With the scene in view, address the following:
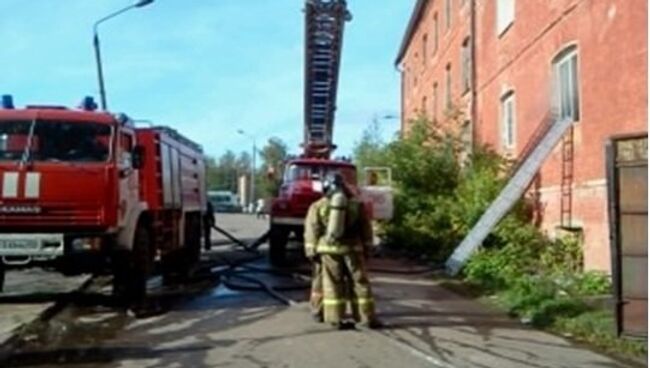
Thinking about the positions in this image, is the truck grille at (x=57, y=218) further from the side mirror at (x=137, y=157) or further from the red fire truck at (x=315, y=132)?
the red fire truck at (x=315, y=132)

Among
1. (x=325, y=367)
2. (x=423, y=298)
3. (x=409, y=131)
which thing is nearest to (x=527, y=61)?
(x=409, y=131)

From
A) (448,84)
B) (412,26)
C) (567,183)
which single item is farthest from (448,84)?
(567,183)

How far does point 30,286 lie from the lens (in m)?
13.9

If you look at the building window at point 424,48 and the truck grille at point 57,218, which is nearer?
the truck grille at point 57,218

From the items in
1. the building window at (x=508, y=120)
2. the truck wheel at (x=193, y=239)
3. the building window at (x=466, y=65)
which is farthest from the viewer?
the building window at (x=466, y=65)

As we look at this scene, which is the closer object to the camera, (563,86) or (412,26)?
(563,86)

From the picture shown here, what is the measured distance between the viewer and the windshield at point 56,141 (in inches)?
433

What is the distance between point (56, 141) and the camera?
11.2 m

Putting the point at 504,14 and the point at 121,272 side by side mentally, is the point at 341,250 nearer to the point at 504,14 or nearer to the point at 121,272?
the point at 121,272

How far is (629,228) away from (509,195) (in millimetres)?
8097

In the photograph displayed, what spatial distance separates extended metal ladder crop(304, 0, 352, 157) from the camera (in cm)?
2145

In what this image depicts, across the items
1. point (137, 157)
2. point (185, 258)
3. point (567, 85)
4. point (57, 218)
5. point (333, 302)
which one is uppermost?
point (567, 85)

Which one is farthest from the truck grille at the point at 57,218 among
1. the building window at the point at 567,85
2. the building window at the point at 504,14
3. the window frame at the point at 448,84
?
the window frame at the point at 448,84

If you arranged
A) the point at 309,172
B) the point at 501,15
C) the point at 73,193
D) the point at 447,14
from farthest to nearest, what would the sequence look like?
the point at 447,14 → the point at 501,15 → the point at 309,172 → the point at 73,193
